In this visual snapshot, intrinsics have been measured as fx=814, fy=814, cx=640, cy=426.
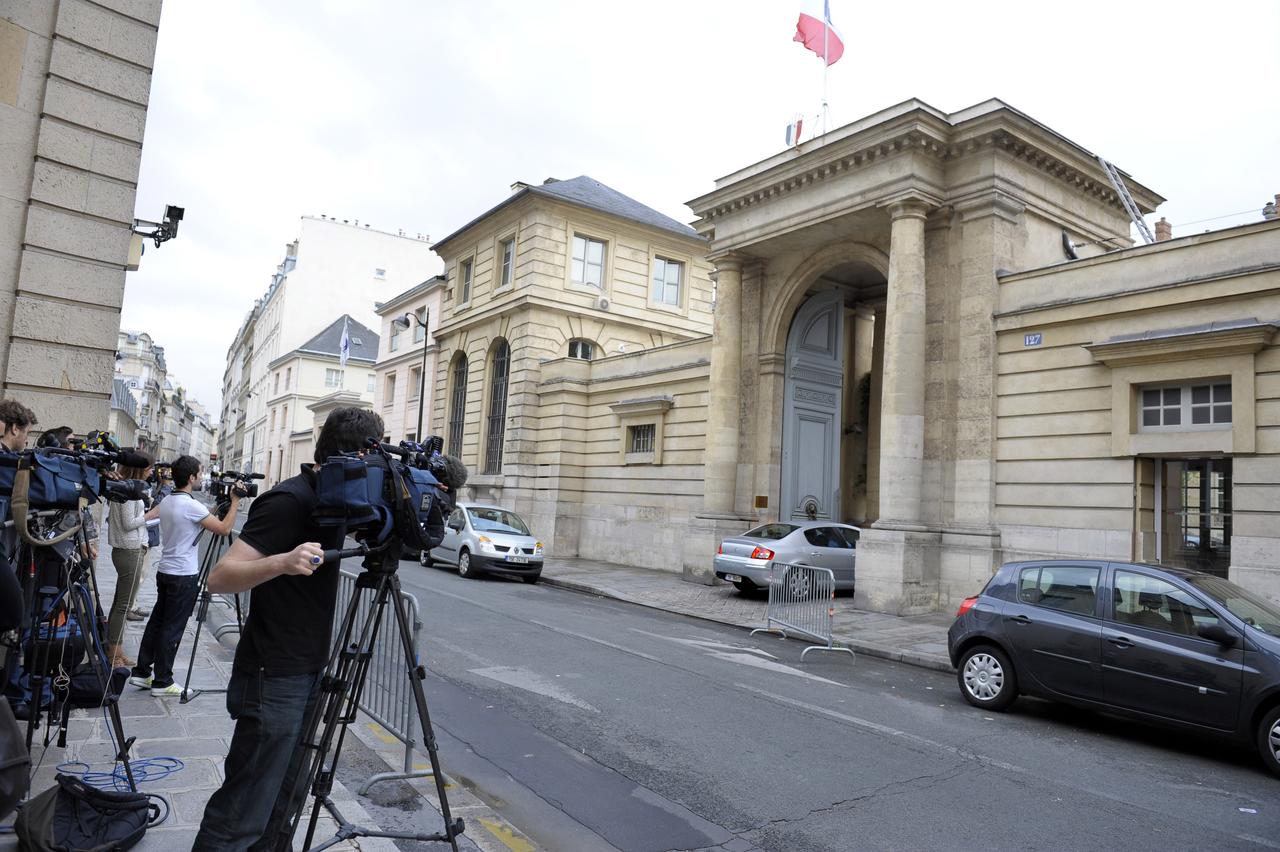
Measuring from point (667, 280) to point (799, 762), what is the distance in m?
26.4

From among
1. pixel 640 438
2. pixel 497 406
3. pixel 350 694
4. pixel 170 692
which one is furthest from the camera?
pixel 497 406

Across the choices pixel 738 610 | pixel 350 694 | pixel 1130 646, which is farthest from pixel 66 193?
pixel 738 610

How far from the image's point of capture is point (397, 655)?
5.73m

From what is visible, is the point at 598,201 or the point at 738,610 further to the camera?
the point at 598,201

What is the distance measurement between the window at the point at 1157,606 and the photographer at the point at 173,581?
25.0ft

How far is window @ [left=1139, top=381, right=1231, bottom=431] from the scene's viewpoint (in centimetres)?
1230

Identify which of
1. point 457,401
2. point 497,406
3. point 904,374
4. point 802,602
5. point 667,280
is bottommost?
point 802,602

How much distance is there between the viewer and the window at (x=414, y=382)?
3609cm

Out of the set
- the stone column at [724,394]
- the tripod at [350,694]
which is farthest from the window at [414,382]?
the tripod at [350,694]

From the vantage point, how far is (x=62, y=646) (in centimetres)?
479

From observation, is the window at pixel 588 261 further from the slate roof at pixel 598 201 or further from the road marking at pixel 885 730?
the road marking at pixel 885 730

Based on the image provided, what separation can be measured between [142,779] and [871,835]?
402 centimetres

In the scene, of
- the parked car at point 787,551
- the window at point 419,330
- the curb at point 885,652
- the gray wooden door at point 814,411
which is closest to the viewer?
the curb at point 885,652

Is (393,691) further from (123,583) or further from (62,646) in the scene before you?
(123,583)
